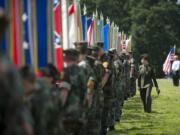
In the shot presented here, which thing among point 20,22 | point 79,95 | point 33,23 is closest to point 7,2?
point 20,22

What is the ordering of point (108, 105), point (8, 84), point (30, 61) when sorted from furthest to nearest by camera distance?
point (108, 105)
point (30, 61)
point (8, 84)

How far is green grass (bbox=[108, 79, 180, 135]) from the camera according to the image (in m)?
13.5

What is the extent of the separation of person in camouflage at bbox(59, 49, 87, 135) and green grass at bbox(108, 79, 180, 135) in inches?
208

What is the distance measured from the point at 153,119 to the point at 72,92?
9.17 meters

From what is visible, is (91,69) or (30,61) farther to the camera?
(91,69)

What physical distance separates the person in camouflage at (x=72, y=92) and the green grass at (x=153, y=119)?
5.28 m

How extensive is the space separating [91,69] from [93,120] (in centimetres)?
92

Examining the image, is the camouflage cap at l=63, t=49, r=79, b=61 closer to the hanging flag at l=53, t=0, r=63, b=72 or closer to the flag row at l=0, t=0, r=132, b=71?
the flag row at l=0, t=0, r=132, b=71

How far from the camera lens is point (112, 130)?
44.3 ft

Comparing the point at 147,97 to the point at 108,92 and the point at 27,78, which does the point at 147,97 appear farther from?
the point at 27,78

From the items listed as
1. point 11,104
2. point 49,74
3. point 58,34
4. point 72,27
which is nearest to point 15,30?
point 49,74

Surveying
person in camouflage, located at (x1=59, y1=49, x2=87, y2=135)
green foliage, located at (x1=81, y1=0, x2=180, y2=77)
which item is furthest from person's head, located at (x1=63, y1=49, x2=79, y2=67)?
green foliage, located at (x1=81, y1=0, x2=180, y2=77)

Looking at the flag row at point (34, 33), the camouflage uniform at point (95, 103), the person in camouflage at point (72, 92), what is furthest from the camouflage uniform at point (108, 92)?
the person in camouflage at point (72, 92)

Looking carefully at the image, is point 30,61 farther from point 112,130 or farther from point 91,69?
point 112,130
